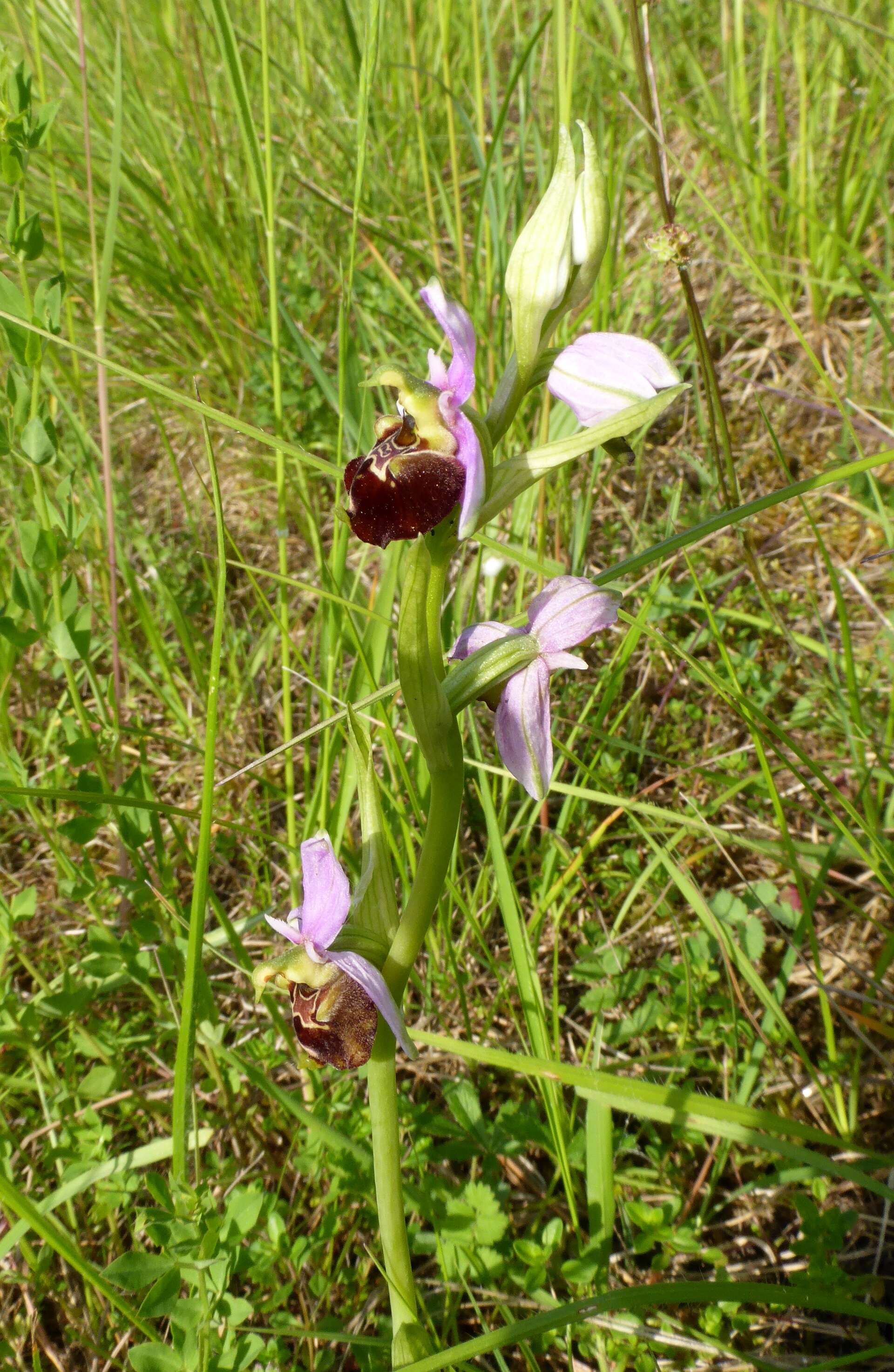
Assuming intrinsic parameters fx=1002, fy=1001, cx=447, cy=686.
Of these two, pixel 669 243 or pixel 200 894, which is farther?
pixel 669 243

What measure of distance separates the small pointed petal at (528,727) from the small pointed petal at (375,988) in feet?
0.86

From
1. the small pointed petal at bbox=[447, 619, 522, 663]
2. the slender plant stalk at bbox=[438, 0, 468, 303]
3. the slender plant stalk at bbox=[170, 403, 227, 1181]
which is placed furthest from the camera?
the slender plant stalk at bbox=[438, 0, 468, 303]

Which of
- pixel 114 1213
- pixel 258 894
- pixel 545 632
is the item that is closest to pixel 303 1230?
pixel 114 1213

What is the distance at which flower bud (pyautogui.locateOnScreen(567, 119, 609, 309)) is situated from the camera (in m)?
1.08

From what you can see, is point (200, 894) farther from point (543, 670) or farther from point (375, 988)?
point (543, 670)

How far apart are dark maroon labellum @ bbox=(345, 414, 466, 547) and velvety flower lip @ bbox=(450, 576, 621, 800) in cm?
16

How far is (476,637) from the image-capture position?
121 cm

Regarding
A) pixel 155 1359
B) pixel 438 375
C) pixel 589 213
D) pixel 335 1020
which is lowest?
pixel 155 1359

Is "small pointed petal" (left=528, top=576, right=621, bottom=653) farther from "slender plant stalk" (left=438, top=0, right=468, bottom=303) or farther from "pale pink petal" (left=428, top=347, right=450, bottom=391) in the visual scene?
"slender plant stalk" (left=438, top=0, right=468, bottom=303)

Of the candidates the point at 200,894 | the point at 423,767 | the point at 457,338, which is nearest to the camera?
the point at 200,894

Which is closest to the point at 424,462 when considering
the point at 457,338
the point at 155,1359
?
the point at 457,338

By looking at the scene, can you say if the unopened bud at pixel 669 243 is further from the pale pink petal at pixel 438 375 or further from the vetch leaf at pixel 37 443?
the vetch leaf at pixel 37 443

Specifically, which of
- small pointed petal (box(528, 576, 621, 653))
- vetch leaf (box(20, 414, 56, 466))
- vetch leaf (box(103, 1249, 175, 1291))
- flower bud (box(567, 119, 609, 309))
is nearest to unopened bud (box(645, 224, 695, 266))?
flower bud (box(567, 119, 609, 309))

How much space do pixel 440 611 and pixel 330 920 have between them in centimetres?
35
